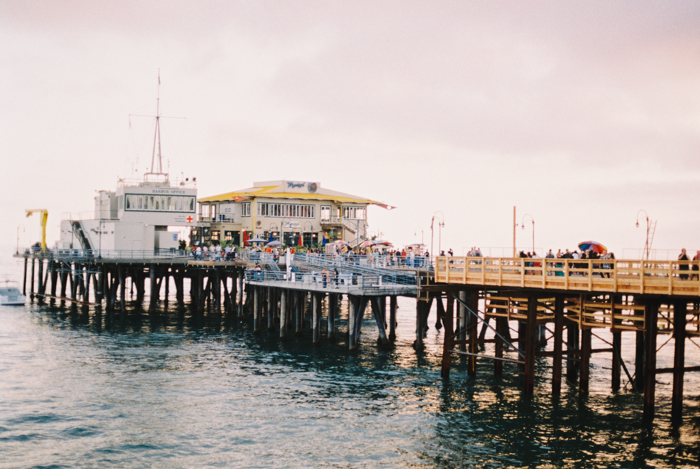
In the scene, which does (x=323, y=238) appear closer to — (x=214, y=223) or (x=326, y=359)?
(x=214, y=223)

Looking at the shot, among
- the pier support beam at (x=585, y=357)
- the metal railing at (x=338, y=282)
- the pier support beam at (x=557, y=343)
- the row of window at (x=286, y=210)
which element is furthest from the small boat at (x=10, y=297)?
the pier support beam at (x=585, y=357)

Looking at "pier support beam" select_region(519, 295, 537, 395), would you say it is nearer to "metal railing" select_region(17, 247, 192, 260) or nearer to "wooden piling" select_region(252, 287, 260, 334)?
"wooden piling" select_region(252, 287, 260, 334)

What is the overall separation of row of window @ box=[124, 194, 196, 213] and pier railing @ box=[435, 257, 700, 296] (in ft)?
137

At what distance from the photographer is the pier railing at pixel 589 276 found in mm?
24703

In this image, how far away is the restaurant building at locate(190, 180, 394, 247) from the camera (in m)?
72.9

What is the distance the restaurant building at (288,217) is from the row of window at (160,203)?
16.7 feet

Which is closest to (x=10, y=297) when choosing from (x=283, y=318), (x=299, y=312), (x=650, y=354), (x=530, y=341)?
(x=283, y=318)

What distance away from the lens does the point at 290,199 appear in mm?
73812

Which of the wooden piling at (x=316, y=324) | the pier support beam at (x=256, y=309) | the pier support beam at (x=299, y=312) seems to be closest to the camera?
the wooden piling at (x=316, y=324)

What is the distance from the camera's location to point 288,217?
73.8m

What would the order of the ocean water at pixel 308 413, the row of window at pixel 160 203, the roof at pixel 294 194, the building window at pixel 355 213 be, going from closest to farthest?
1. the ocean water at pixel 308 413
2. the row of window at pixel 160 203
3. the roof at pixel 294 194
4. the building window at pixel 355 213

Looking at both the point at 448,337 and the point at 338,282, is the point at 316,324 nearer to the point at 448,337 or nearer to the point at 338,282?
the point at 338,282

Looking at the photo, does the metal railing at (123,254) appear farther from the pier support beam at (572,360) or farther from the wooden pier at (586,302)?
the pier support beam at (572,360)

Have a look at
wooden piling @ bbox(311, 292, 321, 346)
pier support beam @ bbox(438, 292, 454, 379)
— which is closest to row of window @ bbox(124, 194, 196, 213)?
wooden piling @ bbox(311, 292, 321, 346)
